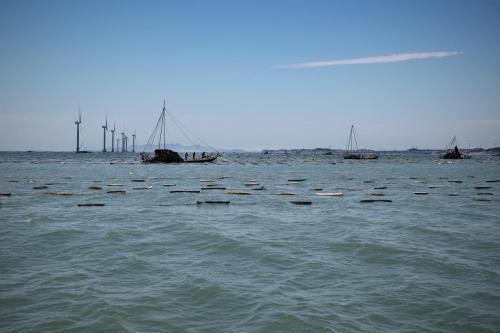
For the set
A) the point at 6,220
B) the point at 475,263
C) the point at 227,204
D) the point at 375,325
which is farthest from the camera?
the point at 227,204

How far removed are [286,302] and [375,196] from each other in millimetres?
22744

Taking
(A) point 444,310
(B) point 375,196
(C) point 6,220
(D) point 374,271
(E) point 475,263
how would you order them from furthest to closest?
(B) point 375,196 < (C) point 6,220 < (E) point 475,263 < (D) point 374,271 < (A) point 444,310

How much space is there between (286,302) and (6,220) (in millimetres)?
15632

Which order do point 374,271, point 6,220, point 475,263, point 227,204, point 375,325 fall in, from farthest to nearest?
point 227,204 → point 6,220 → point 475,263 → point 374,271 → point 375,325

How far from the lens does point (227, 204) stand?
24.2 meters

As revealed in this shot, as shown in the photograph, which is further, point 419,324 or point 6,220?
point 6,220

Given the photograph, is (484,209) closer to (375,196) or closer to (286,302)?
(375,196)

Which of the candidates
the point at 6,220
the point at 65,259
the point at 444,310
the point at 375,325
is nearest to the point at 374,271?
the point at 444,310

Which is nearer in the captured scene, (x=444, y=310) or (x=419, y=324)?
(x=419, y=324)

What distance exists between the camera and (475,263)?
11406 millimetres

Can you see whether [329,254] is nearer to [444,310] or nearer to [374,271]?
[374,271]

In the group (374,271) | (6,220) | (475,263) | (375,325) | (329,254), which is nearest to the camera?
(375,325)

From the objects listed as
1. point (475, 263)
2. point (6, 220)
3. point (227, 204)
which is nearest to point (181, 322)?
point (475, 263)

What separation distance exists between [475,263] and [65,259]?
12.3 m
